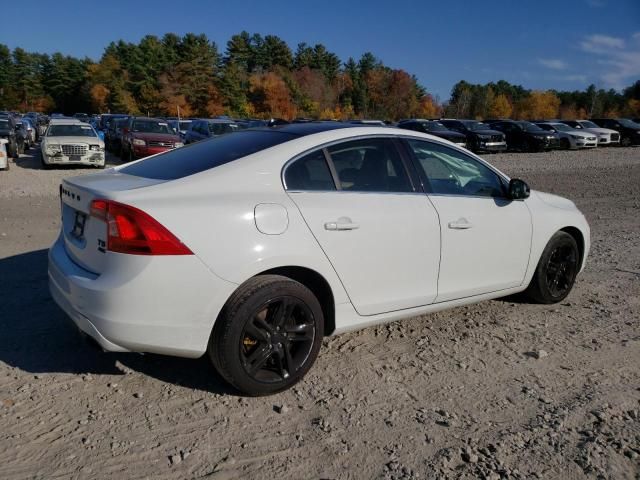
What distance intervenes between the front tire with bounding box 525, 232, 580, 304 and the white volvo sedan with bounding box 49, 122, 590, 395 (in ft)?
1.70

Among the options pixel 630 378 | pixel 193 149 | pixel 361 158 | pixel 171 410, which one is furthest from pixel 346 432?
pixel 193 149

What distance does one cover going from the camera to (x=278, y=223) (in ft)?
10.6

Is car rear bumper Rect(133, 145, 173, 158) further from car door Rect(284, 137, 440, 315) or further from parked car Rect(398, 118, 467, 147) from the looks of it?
car door Rect(284, 137, 440, 315)

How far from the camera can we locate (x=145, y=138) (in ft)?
59.9

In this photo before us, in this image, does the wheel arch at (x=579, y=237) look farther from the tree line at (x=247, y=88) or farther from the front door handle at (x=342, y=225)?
the tree line at (x=247, y=88)

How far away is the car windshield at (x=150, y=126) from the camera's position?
64.3 ft

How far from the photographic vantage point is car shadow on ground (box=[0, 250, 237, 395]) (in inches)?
141

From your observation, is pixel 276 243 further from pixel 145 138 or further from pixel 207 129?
pixel 207 129

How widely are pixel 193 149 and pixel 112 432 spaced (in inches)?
80.7

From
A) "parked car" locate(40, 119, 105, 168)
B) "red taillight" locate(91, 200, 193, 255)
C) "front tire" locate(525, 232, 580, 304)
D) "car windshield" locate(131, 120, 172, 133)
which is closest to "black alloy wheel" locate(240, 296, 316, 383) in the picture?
"red taillight" locate(91, 200, 193, 255)

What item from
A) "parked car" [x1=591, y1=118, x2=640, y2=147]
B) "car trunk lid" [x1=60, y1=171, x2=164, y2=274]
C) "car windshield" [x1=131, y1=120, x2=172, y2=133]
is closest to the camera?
"car trunk lid" [x1=60, y1=171, x2=164, y2=274]

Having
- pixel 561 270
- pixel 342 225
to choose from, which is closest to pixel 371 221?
pixel 342 225

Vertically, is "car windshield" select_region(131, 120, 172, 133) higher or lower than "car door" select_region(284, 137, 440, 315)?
lower

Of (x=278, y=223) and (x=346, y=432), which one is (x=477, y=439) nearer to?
(x=346, y=432)
